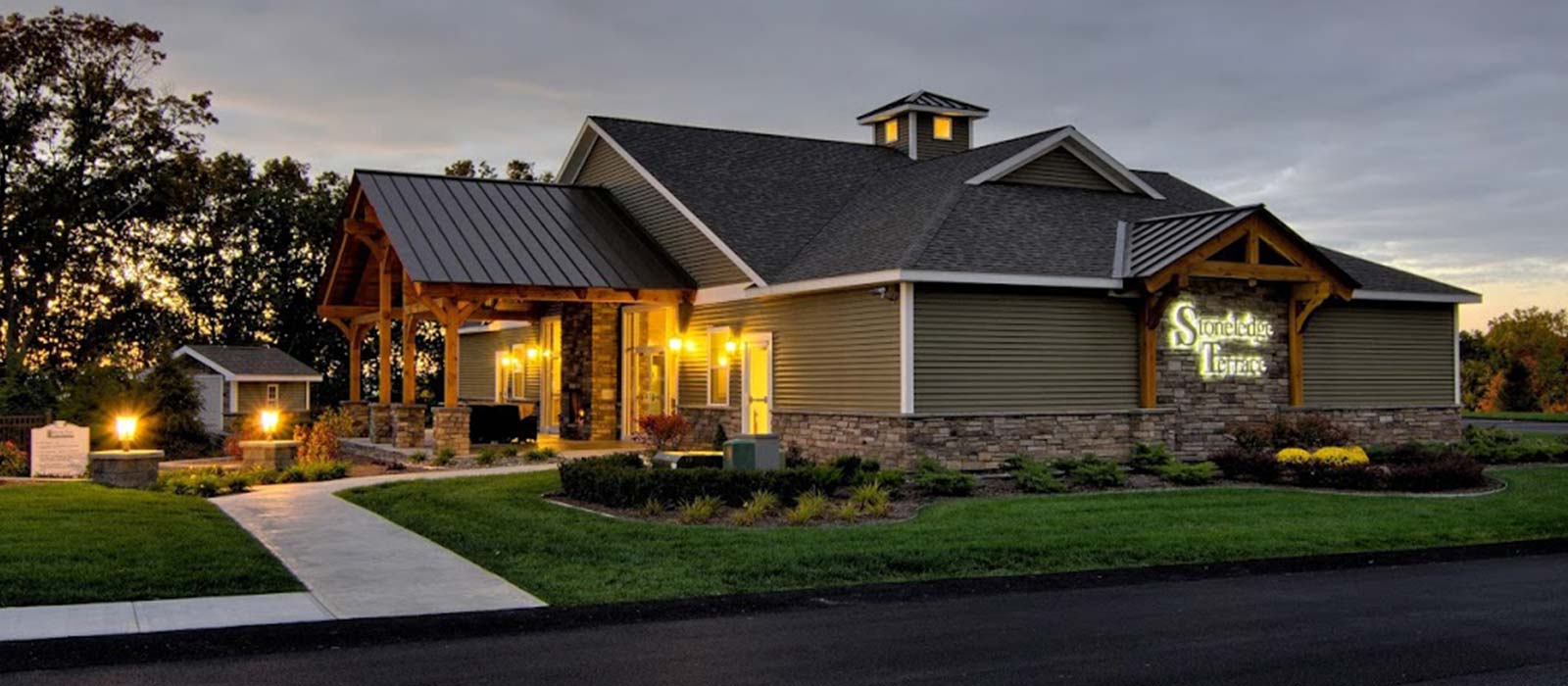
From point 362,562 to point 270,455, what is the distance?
1135 cm

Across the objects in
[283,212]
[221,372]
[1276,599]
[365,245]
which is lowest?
[1276,599]

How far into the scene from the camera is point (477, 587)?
11.5 m

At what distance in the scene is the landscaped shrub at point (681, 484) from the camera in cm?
1666

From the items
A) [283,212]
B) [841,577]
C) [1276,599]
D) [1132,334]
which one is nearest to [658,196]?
[1132,334]

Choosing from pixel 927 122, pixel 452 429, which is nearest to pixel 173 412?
pixel 452 429

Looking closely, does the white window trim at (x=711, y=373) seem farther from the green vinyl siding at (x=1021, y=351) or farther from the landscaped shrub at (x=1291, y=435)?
the landscaped shrub at (x=1291, y=435)

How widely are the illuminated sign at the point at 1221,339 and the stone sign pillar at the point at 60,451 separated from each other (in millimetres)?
18123

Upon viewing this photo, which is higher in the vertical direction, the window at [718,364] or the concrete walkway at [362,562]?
the window at [718,364]

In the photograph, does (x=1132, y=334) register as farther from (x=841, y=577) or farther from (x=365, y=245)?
(x=365, y=245)

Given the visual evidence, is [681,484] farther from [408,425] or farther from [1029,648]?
[408,425]

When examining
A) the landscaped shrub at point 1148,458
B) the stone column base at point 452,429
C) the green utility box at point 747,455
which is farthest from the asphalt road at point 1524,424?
the stone column base at point 452,429

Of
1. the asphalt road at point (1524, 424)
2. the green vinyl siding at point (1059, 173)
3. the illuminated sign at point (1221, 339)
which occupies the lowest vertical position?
the asphalt road at point (1524, 424)

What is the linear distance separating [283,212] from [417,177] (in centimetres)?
2203

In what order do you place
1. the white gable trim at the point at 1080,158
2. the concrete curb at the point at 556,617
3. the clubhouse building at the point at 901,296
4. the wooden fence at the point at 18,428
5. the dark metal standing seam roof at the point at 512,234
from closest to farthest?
the concrete curb at the point at 556,617 → the clubhouse building at the point at 901,296 → the dark metal standing seam roof at the point at 512,234 → the white gable trim at the point at 1080,158 → the wooden fence at the point at 18,428
